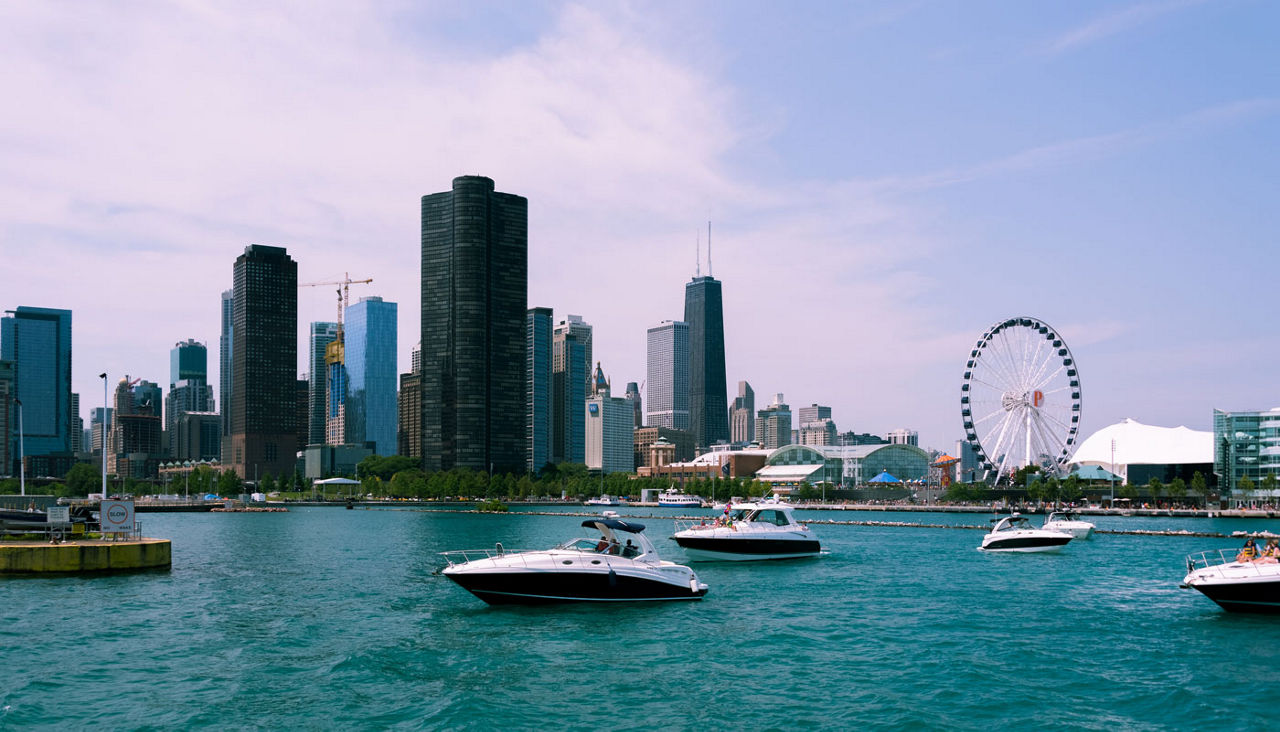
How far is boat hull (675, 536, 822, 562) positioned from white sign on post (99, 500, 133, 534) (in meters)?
36.3

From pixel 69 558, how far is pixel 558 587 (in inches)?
1295

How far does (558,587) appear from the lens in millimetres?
44844

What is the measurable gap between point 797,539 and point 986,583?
15.3 metres

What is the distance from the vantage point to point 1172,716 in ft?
91.9

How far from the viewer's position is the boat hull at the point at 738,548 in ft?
226

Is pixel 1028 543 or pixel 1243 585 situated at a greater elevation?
pixel 1243 585

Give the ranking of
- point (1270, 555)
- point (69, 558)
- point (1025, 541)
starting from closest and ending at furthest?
point (1270, 555) < point (69, 558) < point (1025, 541)

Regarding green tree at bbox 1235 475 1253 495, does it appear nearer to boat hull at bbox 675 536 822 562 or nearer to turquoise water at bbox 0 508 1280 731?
turquoise water at bbox 0 508 1280 731

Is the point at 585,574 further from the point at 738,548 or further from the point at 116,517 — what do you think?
the point at 116,517

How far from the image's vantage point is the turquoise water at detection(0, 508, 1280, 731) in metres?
27.6

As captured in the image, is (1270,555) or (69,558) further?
(69,558)

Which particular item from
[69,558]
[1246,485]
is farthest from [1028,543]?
[1246,485]

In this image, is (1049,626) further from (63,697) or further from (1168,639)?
(63,697)

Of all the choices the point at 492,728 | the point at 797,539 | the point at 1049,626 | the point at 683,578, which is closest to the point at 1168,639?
the point at 1049,626
